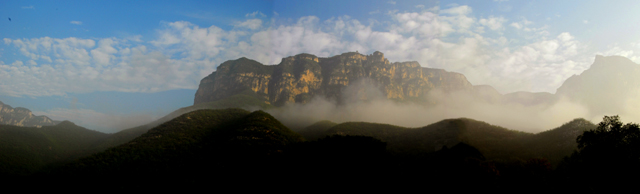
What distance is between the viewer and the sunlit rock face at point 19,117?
148575mm

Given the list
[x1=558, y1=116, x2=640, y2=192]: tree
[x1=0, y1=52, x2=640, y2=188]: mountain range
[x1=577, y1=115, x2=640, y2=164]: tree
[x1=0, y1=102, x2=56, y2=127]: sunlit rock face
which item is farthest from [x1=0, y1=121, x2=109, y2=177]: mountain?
[x1=577, y1=115, x2=640, y2=164]: tree

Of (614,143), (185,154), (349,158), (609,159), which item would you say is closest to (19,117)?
(185,154)

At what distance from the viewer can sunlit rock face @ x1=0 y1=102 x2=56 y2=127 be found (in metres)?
149

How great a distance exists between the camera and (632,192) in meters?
23.6

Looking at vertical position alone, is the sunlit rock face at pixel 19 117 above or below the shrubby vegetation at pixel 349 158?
above

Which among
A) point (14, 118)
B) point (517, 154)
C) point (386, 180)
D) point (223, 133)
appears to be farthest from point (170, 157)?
point (14, 118)

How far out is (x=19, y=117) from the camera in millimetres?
156125

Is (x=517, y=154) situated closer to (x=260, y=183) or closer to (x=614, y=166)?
(x=614, y=166)

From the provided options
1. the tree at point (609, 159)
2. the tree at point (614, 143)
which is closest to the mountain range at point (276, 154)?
the tree at point (609, 159)

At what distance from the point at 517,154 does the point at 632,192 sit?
880 inches

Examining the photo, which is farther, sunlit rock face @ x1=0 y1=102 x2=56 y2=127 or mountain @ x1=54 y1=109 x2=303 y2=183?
sunlit rock face @ x1=0 y1=102 x2=56 y2=127

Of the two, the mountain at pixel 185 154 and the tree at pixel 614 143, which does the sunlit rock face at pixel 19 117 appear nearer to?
the mountain at pixel 185 154

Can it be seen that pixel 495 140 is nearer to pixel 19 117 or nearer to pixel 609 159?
pixel 609 159

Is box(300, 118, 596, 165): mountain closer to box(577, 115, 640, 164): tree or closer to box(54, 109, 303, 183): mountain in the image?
box(577, 115, 640, 164): tree
